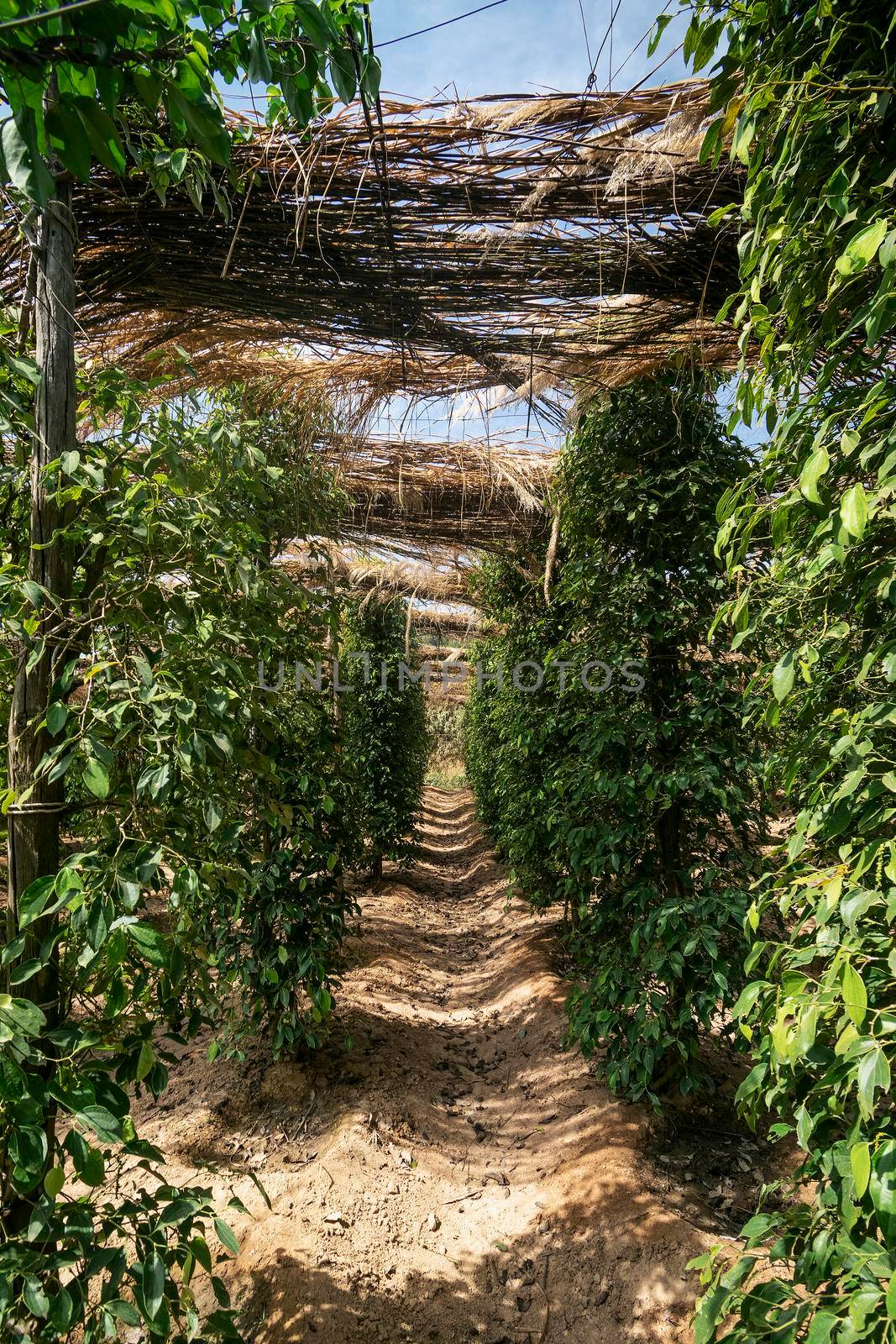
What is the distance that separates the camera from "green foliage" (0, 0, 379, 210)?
2.47ft

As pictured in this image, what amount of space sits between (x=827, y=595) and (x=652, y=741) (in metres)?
1.69

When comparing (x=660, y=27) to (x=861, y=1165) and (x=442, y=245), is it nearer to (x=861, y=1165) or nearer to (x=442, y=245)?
(x=442, y=245)

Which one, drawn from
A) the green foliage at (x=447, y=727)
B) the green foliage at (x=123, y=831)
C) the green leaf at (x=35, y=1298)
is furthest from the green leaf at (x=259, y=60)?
the green foliage at (x=447, y=727)

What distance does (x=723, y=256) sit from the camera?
221 centimetres

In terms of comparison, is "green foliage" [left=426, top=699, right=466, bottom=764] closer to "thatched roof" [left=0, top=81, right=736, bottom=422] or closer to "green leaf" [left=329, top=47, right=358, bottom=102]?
"thatched roof" [left=0, top=81, right=736, bottom=422]

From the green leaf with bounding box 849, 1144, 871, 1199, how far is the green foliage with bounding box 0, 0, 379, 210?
56.7 inches

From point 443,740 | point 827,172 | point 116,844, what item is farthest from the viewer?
point 443,740

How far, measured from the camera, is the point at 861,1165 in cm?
87

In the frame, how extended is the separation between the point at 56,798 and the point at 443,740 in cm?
1899

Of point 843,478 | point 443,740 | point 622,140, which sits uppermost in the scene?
point 622,140

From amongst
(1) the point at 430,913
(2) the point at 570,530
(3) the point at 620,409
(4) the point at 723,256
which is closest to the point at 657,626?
(2) the point at 570,530

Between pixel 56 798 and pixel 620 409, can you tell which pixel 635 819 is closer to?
pixel 620 409

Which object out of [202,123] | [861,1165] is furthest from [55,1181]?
[202,123]

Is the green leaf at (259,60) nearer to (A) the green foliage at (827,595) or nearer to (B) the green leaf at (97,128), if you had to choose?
(B) the green leaf at (97,128)
